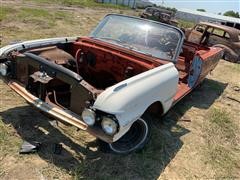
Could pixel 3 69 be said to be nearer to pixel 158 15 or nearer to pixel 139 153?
pixel 139 153

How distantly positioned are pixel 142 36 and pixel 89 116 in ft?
6.83

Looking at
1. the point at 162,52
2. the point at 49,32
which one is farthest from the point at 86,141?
the point at 49,32

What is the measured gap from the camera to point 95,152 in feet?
13.5

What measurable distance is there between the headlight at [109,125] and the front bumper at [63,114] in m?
0.06

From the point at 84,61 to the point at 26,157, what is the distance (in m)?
1.87

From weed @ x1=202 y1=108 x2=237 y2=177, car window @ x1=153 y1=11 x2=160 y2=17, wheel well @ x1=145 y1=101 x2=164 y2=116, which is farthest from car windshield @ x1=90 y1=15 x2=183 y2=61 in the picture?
car window @ x1=153 y1=11 x2=160 y2=17

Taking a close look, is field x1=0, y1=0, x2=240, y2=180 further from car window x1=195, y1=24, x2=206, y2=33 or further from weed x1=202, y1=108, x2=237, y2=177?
car window x1=195, y1=24, x2=206, y2=33

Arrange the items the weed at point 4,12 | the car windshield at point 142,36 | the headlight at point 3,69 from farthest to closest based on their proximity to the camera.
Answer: the weed at point 4,12
the car windshield at point 142,36
the headlight at point 3,69

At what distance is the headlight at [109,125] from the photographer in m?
3.29

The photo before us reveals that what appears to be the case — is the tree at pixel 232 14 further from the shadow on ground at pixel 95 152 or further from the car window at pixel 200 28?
the shadow on ground at pixel 95 152

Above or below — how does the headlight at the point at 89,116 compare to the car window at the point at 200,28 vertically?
above

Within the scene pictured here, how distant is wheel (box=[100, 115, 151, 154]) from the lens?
4.16 meters

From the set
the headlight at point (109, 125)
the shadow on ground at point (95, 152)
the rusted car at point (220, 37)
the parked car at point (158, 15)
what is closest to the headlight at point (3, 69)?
the shadow on ground at point (95, 152)

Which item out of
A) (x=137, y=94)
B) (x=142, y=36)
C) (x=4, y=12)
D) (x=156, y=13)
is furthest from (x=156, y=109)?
(x=156, y=13)
